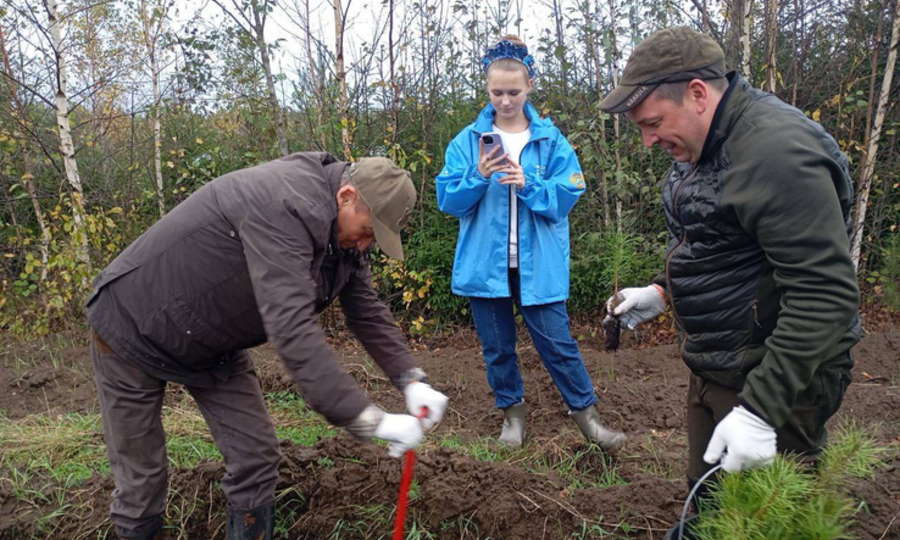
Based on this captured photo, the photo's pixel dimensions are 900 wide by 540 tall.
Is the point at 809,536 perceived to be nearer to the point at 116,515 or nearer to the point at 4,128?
the point at 116,515

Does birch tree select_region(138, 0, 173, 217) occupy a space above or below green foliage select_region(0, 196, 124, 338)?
above

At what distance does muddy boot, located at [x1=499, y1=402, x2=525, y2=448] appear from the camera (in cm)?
408

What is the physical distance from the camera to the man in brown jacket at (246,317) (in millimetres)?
2246

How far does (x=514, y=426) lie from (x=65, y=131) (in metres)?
5.04

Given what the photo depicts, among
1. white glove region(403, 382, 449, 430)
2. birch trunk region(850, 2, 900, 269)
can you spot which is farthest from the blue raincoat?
birch trunk region(850, 2, 900, 269)

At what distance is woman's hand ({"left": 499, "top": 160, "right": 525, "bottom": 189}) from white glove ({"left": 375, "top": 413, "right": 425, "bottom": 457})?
1.72 meters

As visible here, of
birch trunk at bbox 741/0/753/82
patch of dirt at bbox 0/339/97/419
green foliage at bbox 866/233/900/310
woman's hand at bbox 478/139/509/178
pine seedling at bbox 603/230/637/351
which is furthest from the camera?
green foliage at bbox 866/233/900/310

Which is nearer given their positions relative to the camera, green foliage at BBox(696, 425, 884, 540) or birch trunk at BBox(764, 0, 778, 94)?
green foliage at BBox(696, 425, 884, 540)

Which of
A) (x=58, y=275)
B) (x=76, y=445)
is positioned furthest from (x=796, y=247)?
(x=58, y=275)

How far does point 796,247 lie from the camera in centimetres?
184

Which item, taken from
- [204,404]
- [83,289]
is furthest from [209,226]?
[83,289]

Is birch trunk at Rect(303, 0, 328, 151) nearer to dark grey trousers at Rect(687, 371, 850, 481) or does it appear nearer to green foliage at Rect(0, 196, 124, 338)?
green foliage at Rect(0, 196, 124, 338)

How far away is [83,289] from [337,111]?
2871 mm

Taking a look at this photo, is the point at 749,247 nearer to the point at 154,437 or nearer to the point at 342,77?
the point at 154,437
